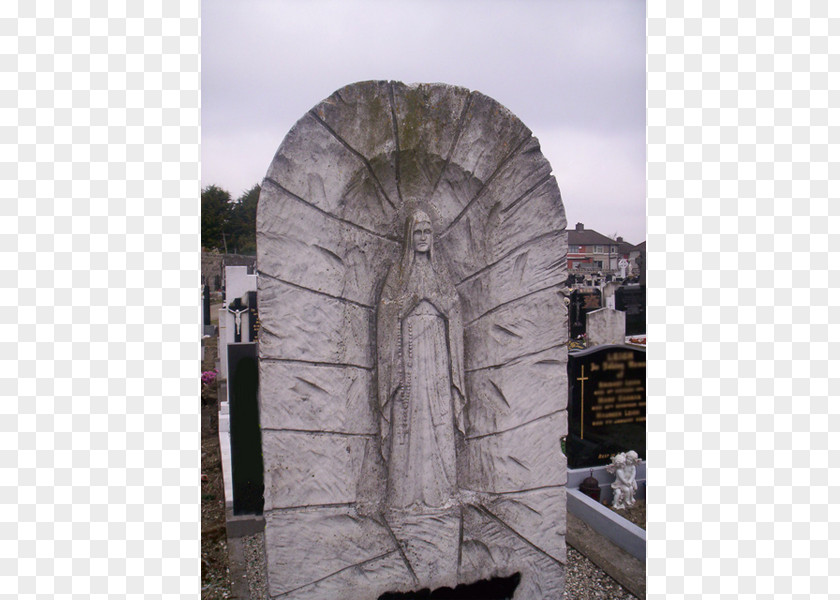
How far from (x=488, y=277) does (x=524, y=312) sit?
32 cm

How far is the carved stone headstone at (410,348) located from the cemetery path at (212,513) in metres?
1.66

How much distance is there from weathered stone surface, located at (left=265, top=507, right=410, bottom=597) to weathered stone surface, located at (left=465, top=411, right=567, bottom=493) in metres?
0.67

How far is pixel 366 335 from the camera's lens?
3.34m

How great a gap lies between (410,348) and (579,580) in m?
2.72

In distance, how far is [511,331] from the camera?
3.50 m

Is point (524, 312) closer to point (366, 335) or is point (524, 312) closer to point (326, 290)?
point (366, 335)

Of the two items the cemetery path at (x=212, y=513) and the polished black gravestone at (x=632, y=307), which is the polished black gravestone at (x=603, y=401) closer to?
the cemetery path at (x=212, y=513)

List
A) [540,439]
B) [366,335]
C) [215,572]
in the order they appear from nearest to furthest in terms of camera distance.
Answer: [366,335]
[540,439]
[215,572]

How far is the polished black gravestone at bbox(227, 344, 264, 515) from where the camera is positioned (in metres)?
5.44

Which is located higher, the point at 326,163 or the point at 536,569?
the point at 326,163

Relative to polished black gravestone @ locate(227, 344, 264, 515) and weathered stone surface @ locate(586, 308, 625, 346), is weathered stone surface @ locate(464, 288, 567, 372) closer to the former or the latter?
polished black gravestone @ locate(227, 344, 264, 515)

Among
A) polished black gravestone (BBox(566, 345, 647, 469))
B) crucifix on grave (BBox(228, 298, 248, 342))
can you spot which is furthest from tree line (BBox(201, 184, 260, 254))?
polished black gravestone (BBox(566, 345, 647, 469))

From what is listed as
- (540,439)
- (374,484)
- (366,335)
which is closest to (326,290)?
(366,335)

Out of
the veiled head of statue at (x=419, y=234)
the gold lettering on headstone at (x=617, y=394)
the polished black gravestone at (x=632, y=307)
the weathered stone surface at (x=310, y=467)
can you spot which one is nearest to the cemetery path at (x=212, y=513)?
the weathered stone surface at (x=310, y=467)
